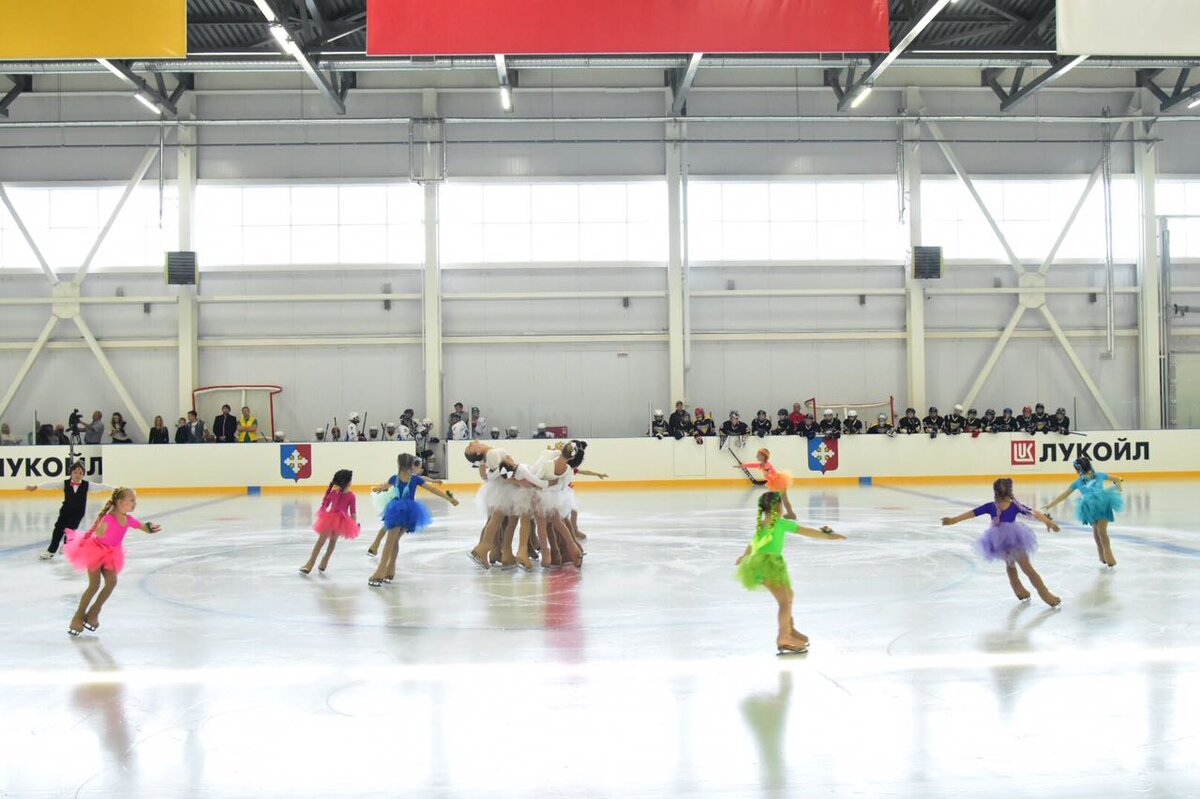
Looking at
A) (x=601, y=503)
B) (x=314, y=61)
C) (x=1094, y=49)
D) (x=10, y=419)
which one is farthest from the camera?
(x=10, y=419)

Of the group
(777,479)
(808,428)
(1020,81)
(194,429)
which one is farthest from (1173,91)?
(194,429)

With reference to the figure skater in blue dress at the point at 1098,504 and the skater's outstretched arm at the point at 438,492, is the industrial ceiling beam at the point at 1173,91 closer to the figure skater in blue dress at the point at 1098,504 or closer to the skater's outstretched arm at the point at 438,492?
the figure skater in blue dress at the point at 1098,504

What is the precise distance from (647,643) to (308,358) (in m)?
26.4

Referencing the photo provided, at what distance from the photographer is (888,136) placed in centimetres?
3369

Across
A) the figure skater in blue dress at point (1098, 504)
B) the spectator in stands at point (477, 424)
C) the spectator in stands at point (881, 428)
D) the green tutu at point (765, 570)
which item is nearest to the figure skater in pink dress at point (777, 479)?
the green tutu at point (765, 570)

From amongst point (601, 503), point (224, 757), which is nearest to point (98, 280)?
point (601, 503)

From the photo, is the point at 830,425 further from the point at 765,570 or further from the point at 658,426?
the point at 765,570

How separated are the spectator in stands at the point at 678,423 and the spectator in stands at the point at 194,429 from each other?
13.7m

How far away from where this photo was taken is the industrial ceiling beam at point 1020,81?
28.2 meters

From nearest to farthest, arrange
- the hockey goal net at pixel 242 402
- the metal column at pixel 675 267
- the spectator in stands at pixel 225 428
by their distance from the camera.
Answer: the spectator in stands at pixel 225 428 < the hockey goal net at pixel 242 402 < the metal column at pixel 675 267

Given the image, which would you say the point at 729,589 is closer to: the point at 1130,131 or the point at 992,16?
the point at 992,16

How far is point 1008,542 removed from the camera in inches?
401

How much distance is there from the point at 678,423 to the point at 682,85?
978 centimetres

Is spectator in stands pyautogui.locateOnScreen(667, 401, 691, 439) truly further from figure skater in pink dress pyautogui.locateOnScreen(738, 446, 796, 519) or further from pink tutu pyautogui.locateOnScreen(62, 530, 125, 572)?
pink tutu pyautogui.locateOnScreen(62, 530, 125, 572)
